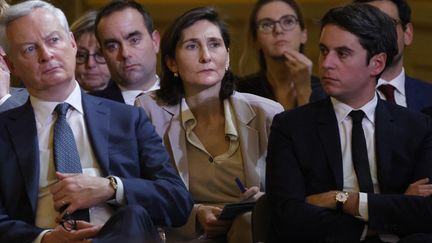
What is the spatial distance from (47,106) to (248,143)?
Answer: 0.67 meters

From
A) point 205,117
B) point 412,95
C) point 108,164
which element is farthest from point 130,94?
point 412,95

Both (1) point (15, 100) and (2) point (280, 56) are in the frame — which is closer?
(1) point (15, 100)

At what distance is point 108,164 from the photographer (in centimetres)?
277

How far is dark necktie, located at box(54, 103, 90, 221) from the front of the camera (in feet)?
8.92

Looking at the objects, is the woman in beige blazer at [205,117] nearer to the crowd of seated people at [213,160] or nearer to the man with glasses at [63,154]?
the crowd of seated people at [213,160]

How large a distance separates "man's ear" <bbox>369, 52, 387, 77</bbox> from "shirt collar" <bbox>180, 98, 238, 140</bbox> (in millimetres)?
522

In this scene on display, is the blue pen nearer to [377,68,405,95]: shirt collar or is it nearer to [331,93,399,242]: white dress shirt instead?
[331,93,399,242]: white dress shirt

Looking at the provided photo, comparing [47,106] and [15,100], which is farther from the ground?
[47,106]

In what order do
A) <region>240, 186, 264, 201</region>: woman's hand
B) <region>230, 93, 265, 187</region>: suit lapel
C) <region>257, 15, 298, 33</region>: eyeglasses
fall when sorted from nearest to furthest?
<region>240, 186, 264, 201</region>: woman's hand, <region>230, 93, 265, 187</region>: suit lapel, <region>257, 15, 298, 33</region>: eyeglasses

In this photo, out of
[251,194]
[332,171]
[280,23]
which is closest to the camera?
[332,171]

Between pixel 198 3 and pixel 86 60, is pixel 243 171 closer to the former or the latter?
pixel 86 60

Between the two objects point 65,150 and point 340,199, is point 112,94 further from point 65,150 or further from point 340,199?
point 340,199

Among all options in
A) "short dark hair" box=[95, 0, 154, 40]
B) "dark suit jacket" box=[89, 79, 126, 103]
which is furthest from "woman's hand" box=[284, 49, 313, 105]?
"dark suit jacket" box=[89, 79, 126, 103]

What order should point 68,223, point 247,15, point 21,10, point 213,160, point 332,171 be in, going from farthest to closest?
point 247,15
point 213,160
point 21,10
point 332,171
point 68,223
